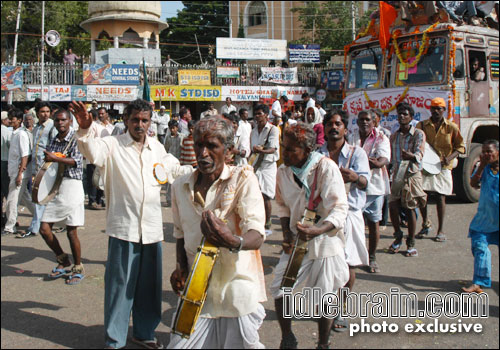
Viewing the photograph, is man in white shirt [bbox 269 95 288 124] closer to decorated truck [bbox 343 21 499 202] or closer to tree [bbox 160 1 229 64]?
decorated truck [bbox 343 21 499 202]

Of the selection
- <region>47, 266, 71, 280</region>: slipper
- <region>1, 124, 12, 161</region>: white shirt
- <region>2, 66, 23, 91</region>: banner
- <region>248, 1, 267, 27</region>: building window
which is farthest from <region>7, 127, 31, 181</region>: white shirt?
<region>248, 1, 267, 27</region>: building window

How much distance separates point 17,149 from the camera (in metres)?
7.17

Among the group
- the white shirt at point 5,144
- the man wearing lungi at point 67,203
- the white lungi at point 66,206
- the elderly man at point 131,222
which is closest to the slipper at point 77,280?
the man wearing lungi at point 67,203

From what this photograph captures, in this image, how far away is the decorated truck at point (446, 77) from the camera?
8750 mm

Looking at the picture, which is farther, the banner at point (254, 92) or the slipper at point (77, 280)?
the banner at point (254, 92)

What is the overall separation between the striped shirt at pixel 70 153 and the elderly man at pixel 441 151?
4480mm

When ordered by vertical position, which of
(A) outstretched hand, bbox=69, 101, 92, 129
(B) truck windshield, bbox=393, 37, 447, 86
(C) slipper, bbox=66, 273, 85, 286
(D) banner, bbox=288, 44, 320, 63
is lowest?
(C) slipper, bbox=66, 273, 85, 286

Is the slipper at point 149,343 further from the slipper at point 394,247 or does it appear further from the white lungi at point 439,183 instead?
the white lungi at point 439,183

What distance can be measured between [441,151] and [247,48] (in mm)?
21702

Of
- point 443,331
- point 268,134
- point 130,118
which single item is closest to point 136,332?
point 130,118

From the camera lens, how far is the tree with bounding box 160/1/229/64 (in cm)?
4047

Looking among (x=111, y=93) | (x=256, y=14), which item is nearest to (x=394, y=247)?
(x=111, y=93)

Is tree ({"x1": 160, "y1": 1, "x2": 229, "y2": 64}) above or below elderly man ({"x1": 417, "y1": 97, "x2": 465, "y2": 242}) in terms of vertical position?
above

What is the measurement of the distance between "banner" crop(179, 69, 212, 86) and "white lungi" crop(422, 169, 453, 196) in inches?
627
